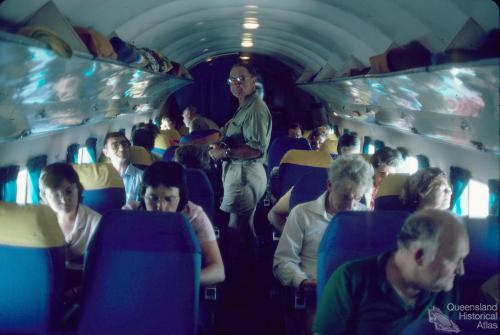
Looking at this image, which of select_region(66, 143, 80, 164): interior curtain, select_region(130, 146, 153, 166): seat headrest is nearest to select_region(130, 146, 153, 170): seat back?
select_region(130, 146, 153, 166): seat headrest

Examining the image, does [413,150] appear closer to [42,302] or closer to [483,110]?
[483,110]

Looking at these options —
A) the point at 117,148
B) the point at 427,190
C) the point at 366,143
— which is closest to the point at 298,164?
the point at 117,148

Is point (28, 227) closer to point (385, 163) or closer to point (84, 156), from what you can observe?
point (385, 163)

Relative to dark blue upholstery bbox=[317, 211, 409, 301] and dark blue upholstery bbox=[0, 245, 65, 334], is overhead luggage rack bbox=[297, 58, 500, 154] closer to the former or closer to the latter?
dark blue upholstery bbox=[317, 211, 409, 301]

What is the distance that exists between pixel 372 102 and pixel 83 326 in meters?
6.61

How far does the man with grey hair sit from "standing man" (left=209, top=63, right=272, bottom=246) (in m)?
1.83

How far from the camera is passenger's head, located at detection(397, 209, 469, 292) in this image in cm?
257

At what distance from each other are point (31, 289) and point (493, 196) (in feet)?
12.4

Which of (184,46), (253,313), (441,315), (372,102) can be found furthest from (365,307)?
(184,46)

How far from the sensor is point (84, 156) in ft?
32.1

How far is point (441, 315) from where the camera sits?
318 cm

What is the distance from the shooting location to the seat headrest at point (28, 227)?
10.8ft

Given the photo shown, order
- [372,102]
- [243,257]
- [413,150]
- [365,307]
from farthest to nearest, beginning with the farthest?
1. [372,102]
2. [413,150]
3. [243,257]
4. [365,307]

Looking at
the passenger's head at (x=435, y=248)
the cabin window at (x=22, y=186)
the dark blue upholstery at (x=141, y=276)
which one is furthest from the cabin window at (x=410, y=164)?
the passenger's head at (x=435, y=248)
